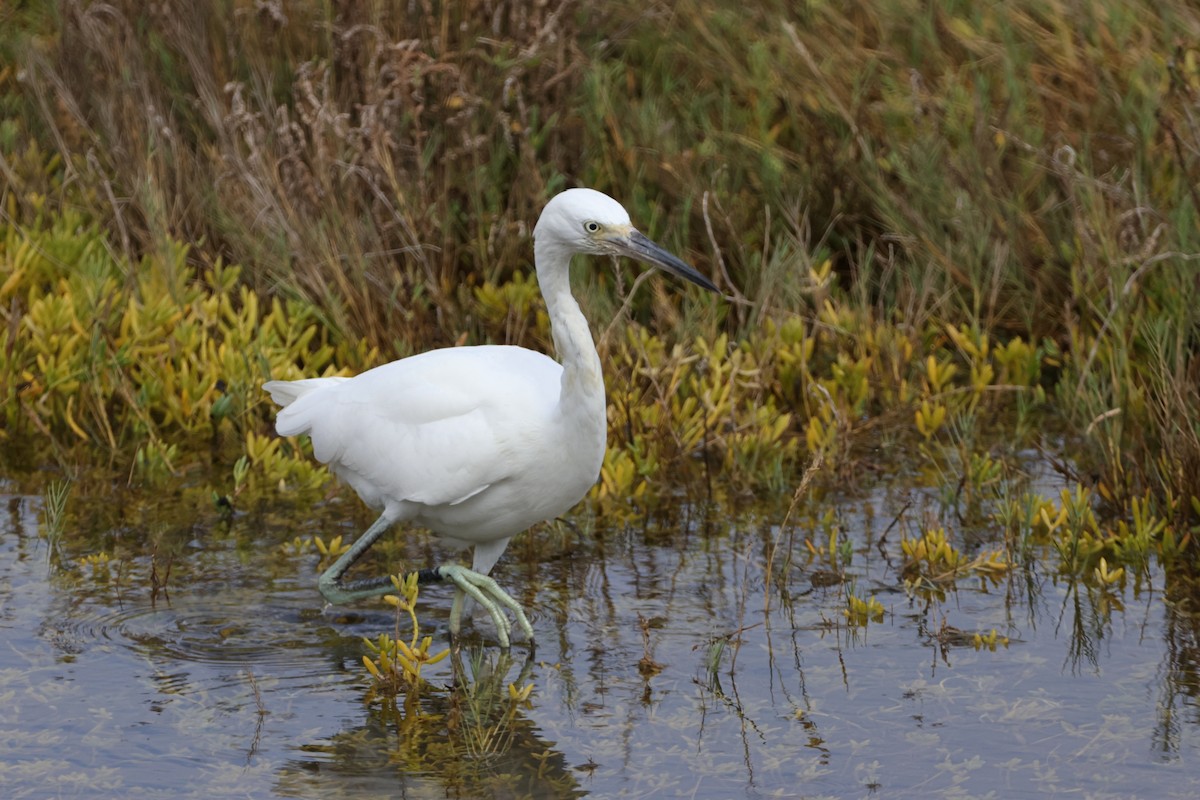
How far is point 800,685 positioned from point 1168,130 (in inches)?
99.9

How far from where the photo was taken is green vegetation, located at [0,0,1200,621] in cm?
583

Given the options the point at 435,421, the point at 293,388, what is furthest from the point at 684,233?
the point at 435,421

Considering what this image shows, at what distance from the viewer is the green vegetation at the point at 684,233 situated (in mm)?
5832

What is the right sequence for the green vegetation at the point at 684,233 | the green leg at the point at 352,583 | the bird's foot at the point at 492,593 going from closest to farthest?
the bird's foot at the point at 492,593 → the green leg at the point at 352,583 → the green vegetation at the point at 684,233

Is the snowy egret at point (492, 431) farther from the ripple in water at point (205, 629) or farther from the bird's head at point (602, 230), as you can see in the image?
the ripple in water at point (205, 629)

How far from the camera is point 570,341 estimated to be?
445 cm

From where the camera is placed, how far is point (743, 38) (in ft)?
24.8

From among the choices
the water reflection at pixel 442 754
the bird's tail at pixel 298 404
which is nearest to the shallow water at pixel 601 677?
the water reflection at pixel 442 754

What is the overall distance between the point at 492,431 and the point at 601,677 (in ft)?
2.42

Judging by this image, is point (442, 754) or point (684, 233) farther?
point (684, 233)

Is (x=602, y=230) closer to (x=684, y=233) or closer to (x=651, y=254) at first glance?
(x=651, y=254)

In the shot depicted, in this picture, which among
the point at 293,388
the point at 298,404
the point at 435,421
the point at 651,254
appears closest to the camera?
the point at 651,254

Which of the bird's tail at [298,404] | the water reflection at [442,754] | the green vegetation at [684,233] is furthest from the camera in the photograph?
the green vegetation at [684,233]

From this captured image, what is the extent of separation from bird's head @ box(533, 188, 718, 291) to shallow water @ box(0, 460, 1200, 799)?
3.27 ft
